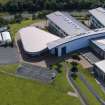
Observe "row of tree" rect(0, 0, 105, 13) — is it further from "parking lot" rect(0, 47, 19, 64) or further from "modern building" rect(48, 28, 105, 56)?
"parking lot" rect(0, 47, 19, 64)

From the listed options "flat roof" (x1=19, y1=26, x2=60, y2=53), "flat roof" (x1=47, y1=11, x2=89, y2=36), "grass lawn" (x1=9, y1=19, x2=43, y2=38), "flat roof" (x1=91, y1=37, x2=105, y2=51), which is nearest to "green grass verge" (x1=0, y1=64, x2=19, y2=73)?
"flat roof" (x1=19, y1=26, x2=60, y2=53)

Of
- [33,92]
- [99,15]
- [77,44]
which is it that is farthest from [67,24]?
[33,92]

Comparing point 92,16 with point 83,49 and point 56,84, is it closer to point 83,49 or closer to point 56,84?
point 83,49

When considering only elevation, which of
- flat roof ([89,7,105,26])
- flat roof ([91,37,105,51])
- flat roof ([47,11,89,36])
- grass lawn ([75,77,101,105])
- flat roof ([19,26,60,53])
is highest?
flat roof ([89,7,105,26])

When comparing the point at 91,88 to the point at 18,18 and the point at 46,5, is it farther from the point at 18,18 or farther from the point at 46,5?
the point at 46,5

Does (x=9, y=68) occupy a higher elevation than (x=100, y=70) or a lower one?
lower

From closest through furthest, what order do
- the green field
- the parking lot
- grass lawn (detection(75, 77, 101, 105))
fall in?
grass lawn (detection(75, 77, 101, 105)) → the green field → the parking lot

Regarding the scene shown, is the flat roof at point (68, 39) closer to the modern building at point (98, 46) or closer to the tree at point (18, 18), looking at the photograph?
the modern building at point (98, 46)
